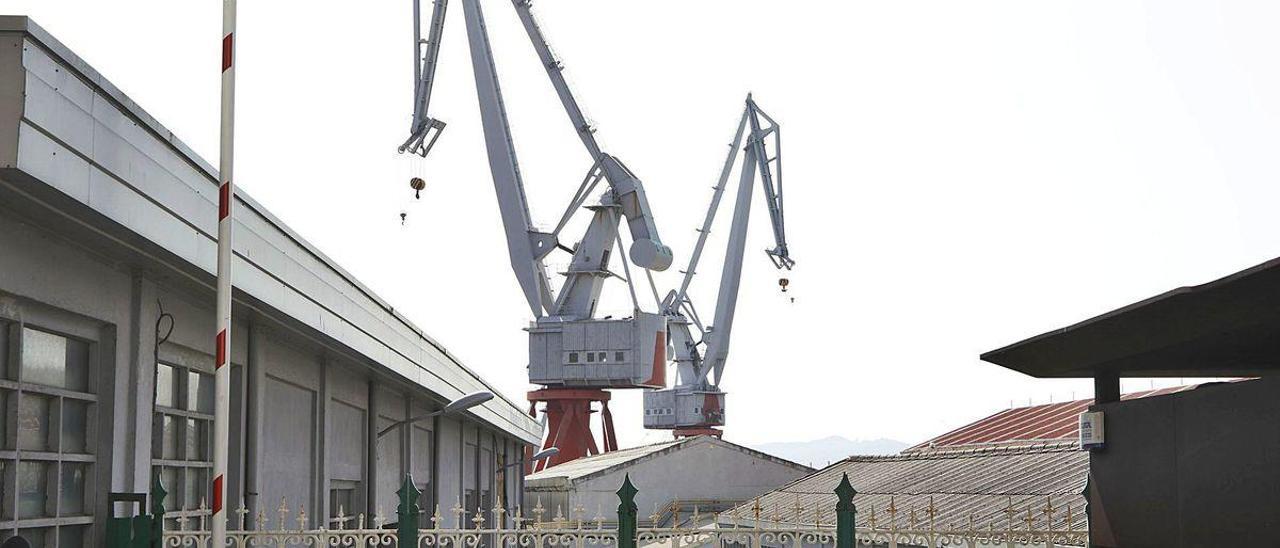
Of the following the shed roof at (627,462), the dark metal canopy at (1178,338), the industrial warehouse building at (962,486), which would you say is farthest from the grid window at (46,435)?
the shed roof at (627,462)

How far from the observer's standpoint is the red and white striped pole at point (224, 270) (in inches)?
324

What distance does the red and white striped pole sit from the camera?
27.0ft

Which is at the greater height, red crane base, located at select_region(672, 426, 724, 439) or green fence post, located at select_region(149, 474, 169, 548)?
red crane base, located at select_region(672, 426, 724, 439)

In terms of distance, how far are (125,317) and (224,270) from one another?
199 centimetres

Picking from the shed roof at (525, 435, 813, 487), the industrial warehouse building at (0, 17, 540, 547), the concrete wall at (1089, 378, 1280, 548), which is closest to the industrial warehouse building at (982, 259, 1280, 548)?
the concrete wall at (1089, 378, 1280, 548)

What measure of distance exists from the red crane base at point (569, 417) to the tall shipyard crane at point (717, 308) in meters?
13.2

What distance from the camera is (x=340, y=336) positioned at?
13984mm

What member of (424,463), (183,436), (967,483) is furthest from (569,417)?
(183,436)

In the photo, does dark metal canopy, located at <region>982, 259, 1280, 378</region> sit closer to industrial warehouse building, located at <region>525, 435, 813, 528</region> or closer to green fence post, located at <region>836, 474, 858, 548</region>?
green fence post, located at <region>836, 474, 858, 548</region>

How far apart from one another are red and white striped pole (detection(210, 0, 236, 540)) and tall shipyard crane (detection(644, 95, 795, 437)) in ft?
232

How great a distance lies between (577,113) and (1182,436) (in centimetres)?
4685

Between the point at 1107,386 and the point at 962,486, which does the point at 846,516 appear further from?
the point at 962,486

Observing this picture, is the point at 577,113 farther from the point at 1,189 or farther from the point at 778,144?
the point at 1,189

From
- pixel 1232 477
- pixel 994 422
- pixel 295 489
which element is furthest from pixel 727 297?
pixel 1232 477
